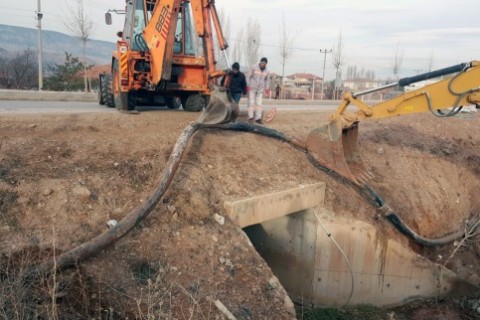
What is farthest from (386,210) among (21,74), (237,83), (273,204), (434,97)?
(21,74)

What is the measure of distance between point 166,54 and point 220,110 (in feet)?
7.61

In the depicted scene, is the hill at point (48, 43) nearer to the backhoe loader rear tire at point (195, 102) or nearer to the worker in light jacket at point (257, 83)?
the backhoe loader rear tire at point (195, 102)

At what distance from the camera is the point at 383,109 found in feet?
25.4

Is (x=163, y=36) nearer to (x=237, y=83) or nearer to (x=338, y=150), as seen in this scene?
(x=237, y=83)

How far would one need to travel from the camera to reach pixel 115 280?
470 cm

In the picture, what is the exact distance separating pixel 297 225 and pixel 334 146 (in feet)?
5.37

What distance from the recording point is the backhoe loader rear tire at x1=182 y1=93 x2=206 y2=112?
441 inches

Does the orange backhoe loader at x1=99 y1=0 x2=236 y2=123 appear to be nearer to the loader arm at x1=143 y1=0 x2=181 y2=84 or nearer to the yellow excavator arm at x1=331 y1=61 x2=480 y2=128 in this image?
the loader arm at x1=143 y1=0 x2=181 y2=84

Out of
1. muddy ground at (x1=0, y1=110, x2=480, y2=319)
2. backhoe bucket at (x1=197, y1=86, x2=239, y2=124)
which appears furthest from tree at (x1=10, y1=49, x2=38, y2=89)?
backhoe bucket at (x1=197, y1=86, x2=239, y2=124)

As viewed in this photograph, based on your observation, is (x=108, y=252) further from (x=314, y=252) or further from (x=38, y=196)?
(x=314, y=252)

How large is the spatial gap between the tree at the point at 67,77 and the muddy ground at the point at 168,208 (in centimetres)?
1849

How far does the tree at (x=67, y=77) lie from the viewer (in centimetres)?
2600

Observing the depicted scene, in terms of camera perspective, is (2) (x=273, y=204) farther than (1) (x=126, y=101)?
No

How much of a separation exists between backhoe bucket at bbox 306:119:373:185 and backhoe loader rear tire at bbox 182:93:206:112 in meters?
3.82
